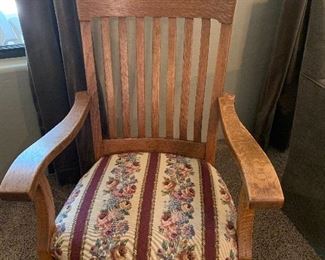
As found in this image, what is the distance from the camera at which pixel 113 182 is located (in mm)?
906

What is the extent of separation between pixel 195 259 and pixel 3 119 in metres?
1.07

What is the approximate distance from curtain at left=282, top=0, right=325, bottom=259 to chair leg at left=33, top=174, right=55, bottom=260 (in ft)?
2.93

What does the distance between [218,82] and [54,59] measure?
2.10 feet

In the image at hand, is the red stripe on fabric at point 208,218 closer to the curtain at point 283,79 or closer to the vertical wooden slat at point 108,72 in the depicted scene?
the vertical wooden slat at point 108,72

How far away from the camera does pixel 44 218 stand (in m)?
0.75

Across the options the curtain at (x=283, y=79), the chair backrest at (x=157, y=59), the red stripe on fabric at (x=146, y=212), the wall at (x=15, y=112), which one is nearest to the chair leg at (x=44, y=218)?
the red stripe on fabric at (x=146, y=212)

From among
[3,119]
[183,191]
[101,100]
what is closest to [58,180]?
[3,119]

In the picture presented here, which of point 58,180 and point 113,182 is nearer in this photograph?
point 113,182

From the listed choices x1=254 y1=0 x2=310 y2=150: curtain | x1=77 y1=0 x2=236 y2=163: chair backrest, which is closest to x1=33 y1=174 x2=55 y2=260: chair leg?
x1=77 y1=0 x2=236 y2=163: chair backrest

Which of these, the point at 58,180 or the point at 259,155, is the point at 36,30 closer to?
the point at 58,180

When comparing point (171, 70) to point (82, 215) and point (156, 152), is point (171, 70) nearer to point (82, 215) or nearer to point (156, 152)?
point (156, 152)

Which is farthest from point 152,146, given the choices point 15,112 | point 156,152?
point 15,112

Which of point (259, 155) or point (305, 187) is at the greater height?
point (259, 155)

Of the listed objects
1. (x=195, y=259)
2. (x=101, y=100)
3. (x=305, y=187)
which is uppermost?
(x=101, y=100)
